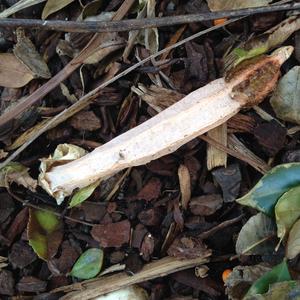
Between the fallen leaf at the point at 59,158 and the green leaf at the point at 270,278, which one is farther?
the fallen leaf at the point at 59,158

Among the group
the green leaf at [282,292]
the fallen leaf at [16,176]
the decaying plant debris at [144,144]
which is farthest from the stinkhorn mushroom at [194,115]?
the green leaf at [282,292]

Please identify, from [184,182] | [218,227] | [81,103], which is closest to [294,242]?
[218,227]

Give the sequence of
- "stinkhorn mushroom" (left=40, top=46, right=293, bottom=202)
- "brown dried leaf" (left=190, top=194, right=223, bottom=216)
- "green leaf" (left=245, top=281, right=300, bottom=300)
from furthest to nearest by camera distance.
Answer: "brown dried leaf" (left=190, top=194, right=223, bottom=216), "stinkhorn mushroom" (left=40, top=46, right=293, bottom=202), "green leaf" (left=245, top=281, right=300, bottom=300)

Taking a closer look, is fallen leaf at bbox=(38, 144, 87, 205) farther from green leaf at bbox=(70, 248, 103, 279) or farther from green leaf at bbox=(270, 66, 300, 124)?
green leaf at bbox=(270, 66, 300, 124)

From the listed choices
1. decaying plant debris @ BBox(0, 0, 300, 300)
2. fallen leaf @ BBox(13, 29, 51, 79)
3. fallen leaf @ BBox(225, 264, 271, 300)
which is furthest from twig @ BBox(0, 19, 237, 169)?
fallen leaf @ BBox(225, 264, 271, 300)

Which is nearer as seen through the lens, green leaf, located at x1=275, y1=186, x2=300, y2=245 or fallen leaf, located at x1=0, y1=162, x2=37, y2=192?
green leaf, located at x1=275, y1=186, x2=300, y2=245

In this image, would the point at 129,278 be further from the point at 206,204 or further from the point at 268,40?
the point at 268,40

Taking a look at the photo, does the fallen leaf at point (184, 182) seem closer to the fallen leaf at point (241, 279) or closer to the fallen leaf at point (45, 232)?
the fallen leaf at point (241, 279)

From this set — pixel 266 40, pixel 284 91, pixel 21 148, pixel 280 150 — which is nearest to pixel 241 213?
pixel 280 150
